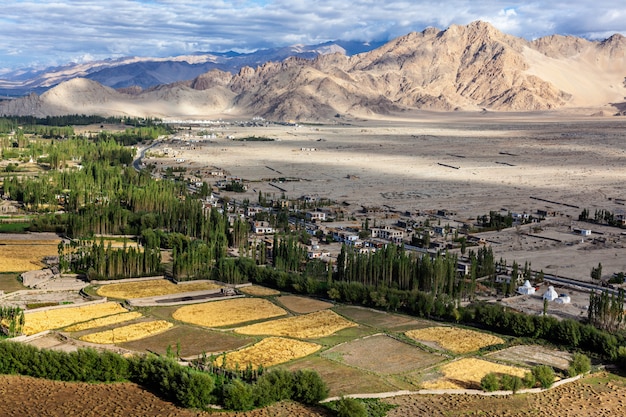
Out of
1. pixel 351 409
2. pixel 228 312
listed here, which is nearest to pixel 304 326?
pixel 228 312

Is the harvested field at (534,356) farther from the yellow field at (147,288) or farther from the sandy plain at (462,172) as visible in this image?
the yellow field at (147,288)

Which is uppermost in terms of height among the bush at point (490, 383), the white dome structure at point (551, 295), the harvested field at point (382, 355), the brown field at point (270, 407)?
the white dome structure at point (551, 295)

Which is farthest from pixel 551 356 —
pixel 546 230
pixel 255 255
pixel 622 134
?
pixel 622 134

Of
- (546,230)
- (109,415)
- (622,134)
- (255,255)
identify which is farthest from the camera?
(622,134)

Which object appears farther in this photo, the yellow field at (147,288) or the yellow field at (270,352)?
the yellow field at (147,288)

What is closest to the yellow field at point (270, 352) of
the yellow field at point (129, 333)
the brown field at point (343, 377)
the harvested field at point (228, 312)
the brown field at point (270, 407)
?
the brown field at point (343, 377)

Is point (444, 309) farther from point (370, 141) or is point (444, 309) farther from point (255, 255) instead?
point (370, 141)

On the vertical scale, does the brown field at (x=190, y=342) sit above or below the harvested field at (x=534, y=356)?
below
